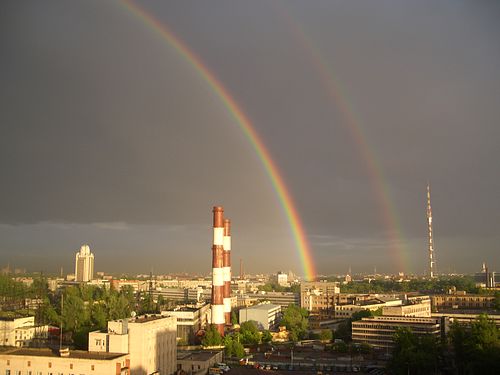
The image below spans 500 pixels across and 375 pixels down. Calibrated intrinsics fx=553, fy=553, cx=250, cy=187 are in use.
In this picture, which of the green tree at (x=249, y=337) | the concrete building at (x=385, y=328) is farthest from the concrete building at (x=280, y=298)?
the concrete building at (x=385, y=328)

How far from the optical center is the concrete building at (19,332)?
115ft

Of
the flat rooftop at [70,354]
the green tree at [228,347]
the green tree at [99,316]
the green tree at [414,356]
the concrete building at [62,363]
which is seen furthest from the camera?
the green tree at [99,316]

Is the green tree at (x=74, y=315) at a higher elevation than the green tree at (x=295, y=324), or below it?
higher

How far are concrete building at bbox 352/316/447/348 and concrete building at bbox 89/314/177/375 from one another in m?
19.3

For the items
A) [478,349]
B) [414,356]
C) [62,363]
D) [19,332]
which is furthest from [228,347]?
[478,349]

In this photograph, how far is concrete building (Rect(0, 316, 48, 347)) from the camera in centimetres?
3512

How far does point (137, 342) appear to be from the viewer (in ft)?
76.9

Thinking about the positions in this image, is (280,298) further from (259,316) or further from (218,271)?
(218,271)

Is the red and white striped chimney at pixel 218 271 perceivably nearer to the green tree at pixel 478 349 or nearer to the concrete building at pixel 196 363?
the concrete building at pixel 196 363

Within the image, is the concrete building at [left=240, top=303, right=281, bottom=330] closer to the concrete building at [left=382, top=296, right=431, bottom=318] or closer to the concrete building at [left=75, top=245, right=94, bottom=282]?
the concrete building at [left=382, top=296, right=431, bottom=318]

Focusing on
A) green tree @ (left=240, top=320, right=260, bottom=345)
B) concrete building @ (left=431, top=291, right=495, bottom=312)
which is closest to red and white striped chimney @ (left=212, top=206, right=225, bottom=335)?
green tree @ (left=240, top=320, right=260, bottom=345)

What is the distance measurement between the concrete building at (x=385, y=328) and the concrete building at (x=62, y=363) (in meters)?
22.5

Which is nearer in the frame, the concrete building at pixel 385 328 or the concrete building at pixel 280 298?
the concrete building at pixel 385 328

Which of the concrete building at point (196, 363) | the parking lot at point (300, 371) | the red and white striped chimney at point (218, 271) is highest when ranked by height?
the red and white striped chimney at point (218, 271)
